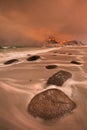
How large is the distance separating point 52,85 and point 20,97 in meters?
0.83

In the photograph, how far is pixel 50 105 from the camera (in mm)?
3049

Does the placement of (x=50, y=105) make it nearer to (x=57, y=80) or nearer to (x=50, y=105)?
(x=50, y=105)

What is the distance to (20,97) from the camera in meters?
3.50

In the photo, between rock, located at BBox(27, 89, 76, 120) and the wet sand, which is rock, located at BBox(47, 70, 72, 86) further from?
rock, located at BBox(27, 89, 76, 120)

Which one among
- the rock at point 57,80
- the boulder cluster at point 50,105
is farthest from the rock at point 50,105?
the rock at point 57,80

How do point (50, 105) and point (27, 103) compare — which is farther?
point (27, 103)

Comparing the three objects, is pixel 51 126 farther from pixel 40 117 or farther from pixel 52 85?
pixel 52 85

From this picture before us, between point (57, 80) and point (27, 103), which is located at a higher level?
point (57, 80)

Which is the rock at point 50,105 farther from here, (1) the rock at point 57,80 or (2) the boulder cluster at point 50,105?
(1) the rock at point 57,80

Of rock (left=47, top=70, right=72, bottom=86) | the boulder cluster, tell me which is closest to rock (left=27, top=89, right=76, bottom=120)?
the boulder cluster

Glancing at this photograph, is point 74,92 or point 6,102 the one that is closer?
point 6,102

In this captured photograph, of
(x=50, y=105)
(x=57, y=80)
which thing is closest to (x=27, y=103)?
(x=50, y=105)

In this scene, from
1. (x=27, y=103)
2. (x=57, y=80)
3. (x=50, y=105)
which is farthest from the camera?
(x=57, y=80)

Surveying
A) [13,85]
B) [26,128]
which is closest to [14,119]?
[26,128]
